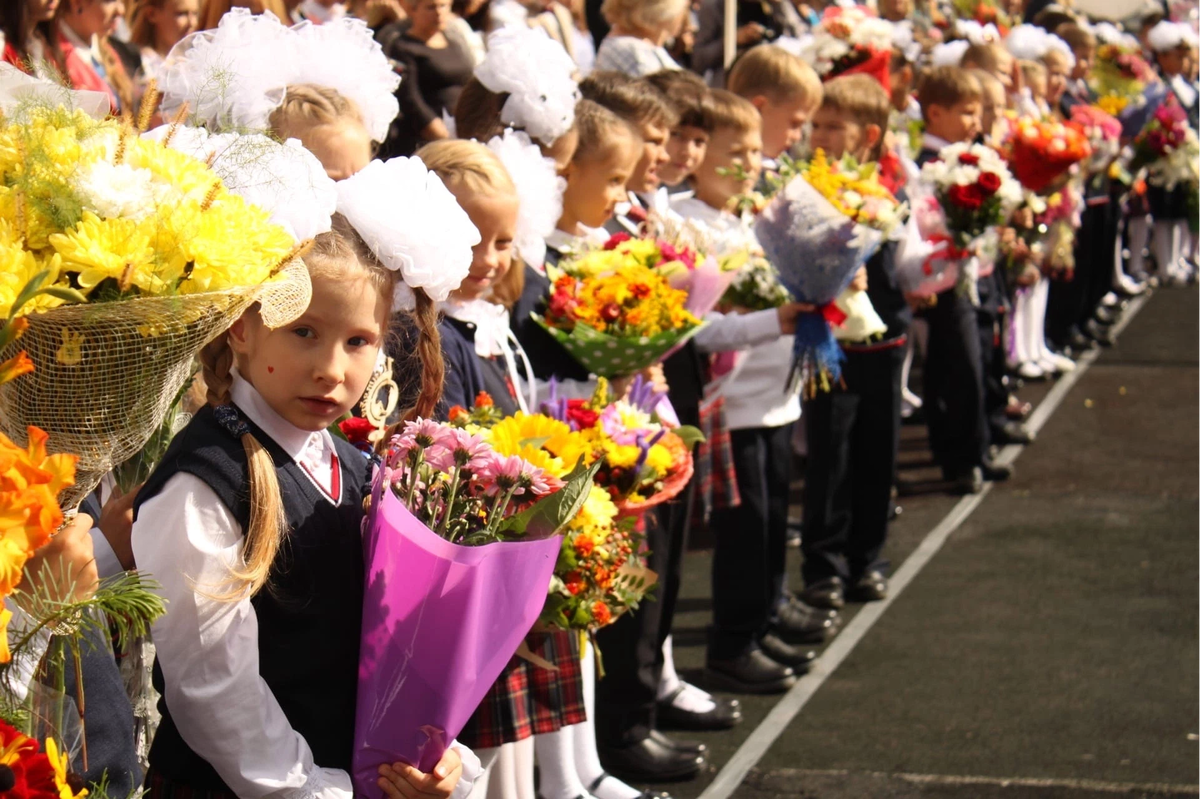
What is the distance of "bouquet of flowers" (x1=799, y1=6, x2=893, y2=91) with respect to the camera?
887cm

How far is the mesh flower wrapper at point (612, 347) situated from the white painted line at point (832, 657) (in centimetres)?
137

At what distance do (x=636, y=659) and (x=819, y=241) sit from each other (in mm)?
1604

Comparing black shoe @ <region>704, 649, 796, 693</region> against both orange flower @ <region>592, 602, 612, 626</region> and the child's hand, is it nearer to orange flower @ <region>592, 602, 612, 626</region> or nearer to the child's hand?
orange flower @ <region>592, 602, 612, 626</region>

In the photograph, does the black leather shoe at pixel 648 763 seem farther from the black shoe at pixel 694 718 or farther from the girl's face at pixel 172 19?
the girl's face at pixel 172 19

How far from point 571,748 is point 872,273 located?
10.3 ft

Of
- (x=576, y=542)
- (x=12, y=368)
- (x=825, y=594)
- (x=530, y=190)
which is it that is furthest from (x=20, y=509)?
(x=825, y=594)

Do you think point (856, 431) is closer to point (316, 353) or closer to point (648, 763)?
point (648, 763)

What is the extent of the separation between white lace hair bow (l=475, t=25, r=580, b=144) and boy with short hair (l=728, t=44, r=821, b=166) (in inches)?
80.1

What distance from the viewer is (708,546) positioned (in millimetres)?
7730

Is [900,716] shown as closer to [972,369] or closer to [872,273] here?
[872,273]

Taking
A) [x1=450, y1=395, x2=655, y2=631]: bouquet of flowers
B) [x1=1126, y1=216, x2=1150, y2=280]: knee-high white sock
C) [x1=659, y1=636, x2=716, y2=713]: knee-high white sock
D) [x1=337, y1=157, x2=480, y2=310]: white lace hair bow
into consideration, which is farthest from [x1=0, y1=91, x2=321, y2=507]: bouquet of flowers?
Answer: [x1=1126, y1=216, x2=1150, y2=280]: knee-high white sock

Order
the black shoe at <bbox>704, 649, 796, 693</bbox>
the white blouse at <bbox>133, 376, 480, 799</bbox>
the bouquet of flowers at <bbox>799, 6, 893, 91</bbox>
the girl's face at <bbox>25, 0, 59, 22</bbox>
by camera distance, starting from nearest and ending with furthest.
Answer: the white blouse at <bbox>133, 376, 480, 799</bbox> < the girl's face at <bbox>25, 0, 59, 22</bbox> < the black shoe at <bbox>704, 649, 796, 693</bbox> < the bouquet of flowers at <bbox>799, 6, 893, 91</bbox>

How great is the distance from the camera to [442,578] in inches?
103

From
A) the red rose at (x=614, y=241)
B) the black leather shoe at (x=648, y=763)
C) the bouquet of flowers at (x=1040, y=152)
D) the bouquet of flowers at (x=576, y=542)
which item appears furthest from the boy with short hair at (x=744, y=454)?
the bouquet of flowers at (x=1040, y=152)
